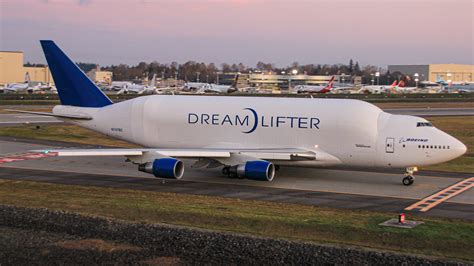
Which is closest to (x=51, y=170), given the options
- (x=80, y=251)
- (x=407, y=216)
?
(x=80, y=251)

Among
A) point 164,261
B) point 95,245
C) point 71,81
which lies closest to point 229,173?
point 71,81

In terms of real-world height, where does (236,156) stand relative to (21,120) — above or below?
above

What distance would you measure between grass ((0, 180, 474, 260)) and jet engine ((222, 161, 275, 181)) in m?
3.17

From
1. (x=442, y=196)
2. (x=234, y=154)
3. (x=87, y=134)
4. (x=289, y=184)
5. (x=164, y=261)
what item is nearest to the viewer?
(x=164, y=261)

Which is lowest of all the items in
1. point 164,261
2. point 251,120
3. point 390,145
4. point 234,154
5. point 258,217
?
point 164,261

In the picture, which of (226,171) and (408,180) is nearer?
(408,180)

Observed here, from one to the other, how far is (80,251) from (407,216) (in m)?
12.7

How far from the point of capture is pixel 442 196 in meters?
29.1

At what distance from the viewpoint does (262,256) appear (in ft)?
61.2

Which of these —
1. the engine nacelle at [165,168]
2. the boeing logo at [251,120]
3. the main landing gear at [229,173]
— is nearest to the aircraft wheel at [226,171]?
the main landing gear at [229,173]

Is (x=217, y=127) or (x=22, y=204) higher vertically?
(x=217, y=127)

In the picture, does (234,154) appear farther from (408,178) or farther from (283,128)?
(408,178)

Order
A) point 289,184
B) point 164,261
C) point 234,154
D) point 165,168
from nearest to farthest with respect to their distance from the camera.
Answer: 1. point 164,261
2. point 165,168
3. point 289,184
4. point 234,154

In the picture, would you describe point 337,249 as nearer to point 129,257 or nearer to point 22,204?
point 129,257
